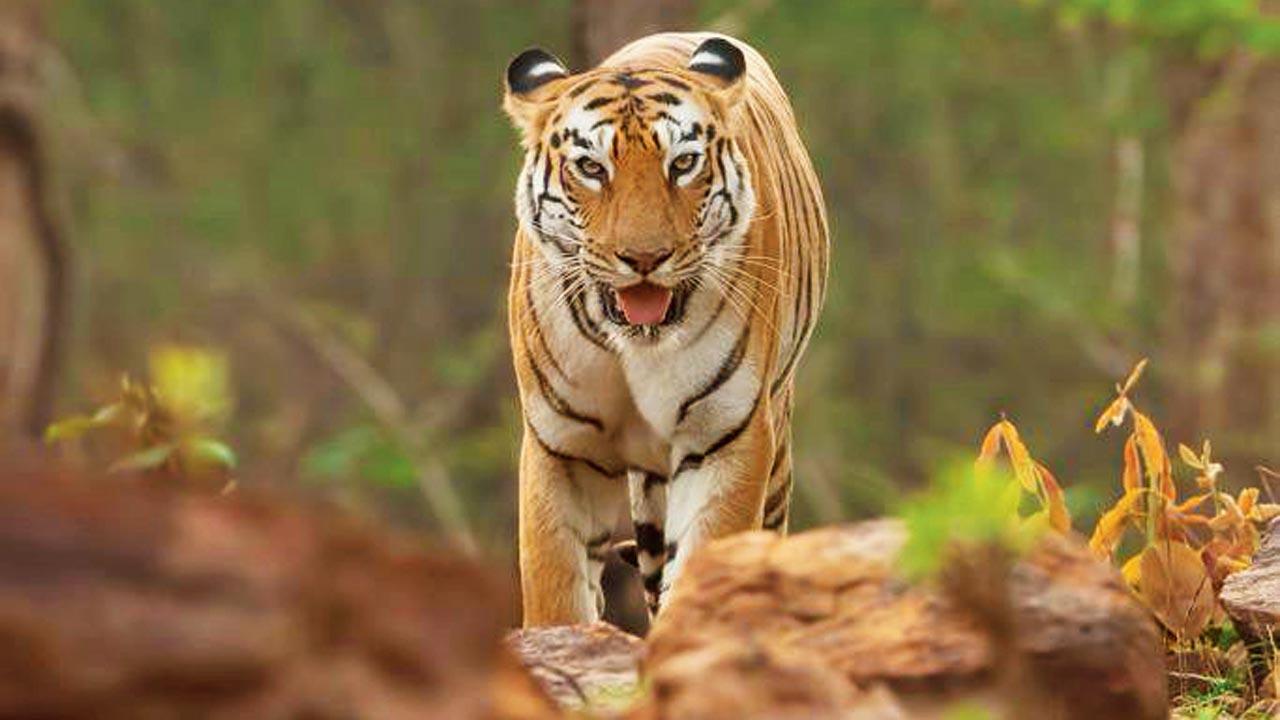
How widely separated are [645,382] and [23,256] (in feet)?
20.8

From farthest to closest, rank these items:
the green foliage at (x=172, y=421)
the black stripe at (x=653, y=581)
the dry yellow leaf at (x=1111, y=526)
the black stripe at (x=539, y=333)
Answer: the black stripe at (x=653, y=581) < the black stripe at (x=539, y=333) < the dry yellow leaf at (x=1111, y=526) < the green foliage at (x=172, y=421)

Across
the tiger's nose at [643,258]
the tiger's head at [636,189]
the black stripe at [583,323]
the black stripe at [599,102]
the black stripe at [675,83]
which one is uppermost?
the black stripe at [675,83]

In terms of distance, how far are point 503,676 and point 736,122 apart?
11.8ft

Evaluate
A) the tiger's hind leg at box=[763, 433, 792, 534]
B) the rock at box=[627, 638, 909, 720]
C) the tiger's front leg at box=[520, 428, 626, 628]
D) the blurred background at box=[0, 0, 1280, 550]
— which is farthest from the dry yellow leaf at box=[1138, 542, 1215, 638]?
the blurred background at box=[0, 0, 1280, 550]

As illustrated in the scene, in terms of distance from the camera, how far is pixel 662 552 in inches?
267

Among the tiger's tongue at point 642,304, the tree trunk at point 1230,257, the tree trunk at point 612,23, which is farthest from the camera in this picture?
the tree trunk at point 1230,257

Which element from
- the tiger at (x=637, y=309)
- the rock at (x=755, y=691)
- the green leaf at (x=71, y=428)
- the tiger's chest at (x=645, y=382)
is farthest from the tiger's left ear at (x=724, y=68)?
the rock at (x=755, y=691)

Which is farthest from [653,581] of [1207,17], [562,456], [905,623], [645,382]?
[1207,17]

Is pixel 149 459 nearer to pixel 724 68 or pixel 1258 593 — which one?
pixel 724 68

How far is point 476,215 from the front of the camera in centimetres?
2408

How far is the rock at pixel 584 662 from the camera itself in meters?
3.99

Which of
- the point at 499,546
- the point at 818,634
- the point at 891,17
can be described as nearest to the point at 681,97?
the point at 818,634

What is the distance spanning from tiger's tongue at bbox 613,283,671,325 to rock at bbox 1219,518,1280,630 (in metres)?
1.51

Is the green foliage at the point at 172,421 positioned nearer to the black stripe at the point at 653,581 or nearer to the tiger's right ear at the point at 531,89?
the tiger's right ear at the point at 531,89
